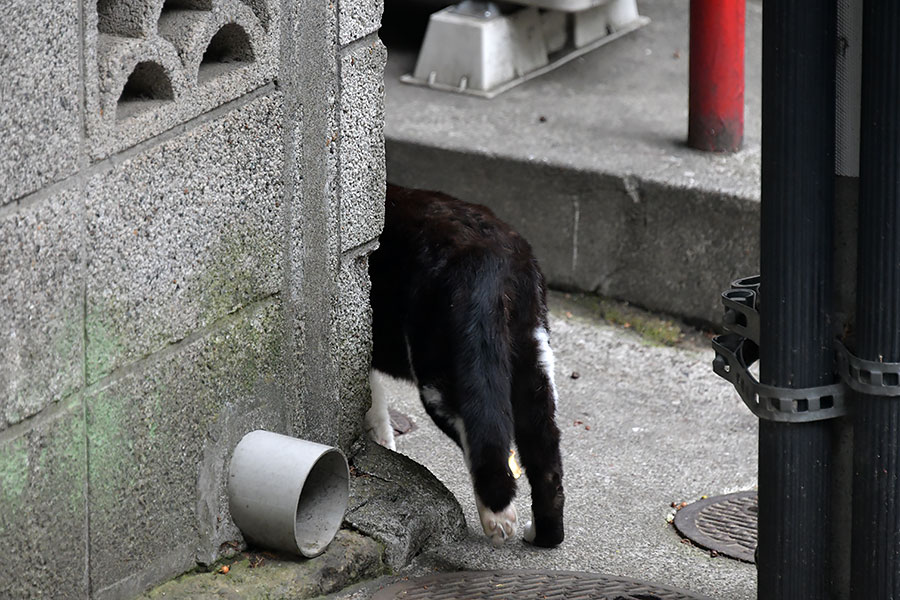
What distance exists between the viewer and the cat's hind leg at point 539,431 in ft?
12.8

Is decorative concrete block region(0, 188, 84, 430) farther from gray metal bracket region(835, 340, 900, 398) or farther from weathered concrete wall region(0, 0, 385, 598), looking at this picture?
gray metal bracket region(835, 340, 900, 398)

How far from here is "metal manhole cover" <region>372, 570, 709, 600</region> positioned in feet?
11.8

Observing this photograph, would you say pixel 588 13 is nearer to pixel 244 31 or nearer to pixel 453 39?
pixel 453 39

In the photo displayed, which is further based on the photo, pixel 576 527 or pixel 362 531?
pixel 576 527

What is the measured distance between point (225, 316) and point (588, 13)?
15.7ft

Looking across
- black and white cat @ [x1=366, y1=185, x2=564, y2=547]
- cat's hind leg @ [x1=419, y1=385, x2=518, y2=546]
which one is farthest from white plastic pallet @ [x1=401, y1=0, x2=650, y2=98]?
cat's hind leg @ [x1=419, y1=385, x2=518, y2=546]

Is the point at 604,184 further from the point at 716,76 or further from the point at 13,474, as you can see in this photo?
the point at 13,474

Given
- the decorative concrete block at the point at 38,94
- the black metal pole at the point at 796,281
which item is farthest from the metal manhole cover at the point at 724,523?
the decorative concrete block at the point at 38,94

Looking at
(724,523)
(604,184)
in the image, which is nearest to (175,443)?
(724,523)

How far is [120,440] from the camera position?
10.1 feet

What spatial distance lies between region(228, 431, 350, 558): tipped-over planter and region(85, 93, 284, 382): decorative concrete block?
0.37 metres

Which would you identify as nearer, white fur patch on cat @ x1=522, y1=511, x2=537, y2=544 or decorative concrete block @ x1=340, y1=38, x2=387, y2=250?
decorative concrete block @ x1=340, y1=38, x2=387, y2=250

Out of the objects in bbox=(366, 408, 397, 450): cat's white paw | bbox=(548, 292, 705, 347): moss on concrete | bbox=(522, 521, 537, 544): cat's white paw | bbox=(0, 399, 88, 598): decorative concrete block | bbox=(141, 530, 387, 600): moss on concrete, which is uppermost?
bbox=(0, 399, 88, 598): decorative concrete block

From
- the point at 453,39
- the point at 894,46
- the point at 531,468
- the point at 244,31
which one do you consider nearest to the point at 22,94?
the point at 244,31
